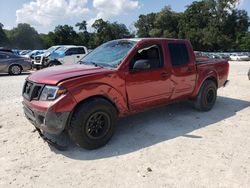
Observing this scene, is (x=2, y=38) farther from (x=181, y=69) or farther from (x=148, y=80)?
(x=148, y=80)

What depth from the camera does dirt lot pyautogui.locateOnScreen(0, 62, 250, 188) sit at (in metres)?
3.72

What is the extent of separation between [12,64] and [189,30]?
6400 centimetres

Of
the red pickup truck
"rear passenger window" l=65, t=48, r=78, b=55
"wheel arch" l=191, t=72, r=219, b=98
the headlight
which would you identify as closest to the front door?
the red pickup truck

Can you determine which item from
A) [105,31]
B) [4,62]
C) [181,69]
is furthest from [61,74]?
[105,31]

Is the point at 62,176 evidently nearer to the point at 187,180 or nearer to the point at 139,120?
the point at 187,180

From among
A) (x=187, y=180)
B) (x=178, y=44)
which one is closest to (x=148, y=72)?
(x=178, y=44)

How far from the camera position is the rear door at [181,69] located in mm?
5969

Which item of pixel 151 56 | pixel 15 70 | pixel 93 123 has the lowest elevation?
pixel 15 70

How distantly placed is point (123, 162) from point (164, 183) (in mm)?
814

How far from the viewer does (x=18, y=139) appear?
5.13 meters

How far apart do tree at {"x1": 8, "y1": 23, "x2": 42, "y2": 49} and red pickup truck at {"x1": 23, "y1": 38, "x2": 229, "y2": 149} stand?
8216cm

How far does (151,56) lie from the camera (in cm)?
569

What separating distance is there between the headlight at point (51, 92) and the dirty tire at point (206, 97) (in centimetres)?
386

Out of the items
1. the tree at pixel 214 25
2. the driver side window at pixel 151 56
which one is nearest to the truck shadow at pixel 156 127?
the driver side window at pixel 151 56
